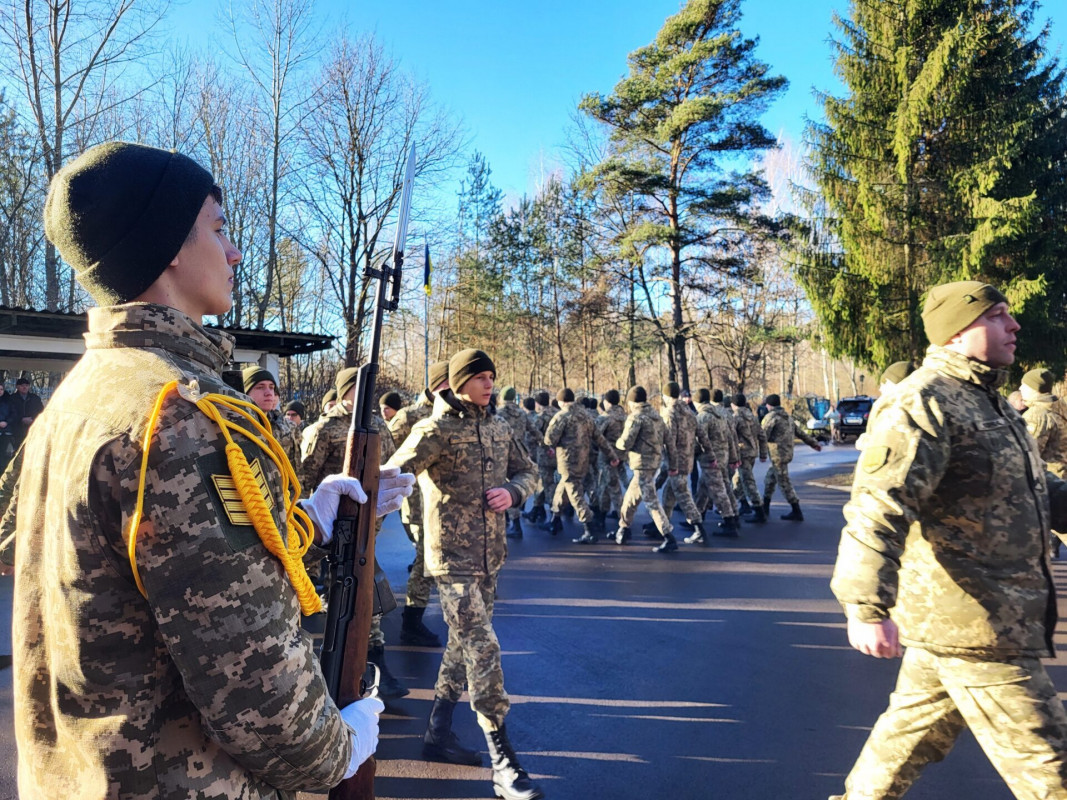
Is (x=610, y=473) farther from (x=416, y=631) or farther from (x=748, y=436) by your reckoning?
(x=416, y=631)

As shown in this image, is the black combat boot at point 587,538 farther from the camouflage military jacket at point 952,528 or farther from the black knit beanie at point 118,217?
the black knit beanie at point 118,217

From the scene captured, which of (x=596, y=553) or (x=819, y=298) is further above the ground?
(x=819, y=298)

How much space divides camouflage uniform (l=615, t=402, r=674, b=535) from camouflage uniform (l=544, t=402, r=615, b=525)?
687 millimetres

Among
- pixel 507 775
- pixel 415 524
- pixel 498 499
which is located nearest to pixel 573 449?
pixel 415 524

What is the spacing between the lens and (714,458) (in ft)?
32.4

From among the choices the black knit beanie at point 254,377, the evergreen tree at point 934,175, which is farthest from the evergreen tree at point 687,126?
the black knit beanie at point 254,377

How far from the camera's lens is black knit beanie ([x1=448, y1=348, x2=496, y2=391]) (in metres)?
3.86

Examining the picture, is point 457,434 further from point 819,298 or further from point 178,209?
point 819,298

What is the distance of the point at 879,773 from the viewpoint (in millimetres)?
2537

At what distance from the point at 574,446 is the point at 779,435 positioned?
332cm

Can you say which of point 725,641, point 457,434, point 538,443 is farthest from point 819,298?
point 457,434

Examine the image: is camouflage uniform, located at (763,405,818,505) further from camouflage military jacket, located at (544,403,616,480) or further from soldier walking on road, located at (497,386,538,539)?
soldier walking on road, located at (497,386,538,539)

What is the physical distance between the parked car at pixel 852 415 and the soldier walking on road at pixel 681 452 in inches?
693

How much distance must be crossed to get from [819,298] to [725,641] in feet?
44.9
